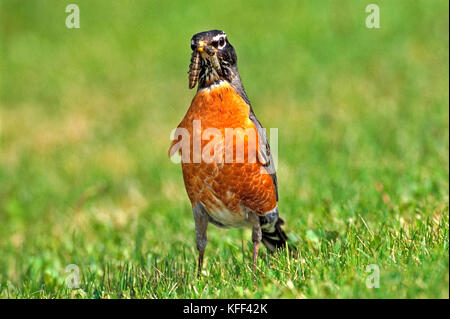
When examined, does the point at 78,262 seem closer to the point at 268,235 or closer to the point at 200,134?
the point at 268,235

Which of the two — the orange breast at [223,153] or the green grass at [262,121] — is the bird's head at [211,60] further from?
the green grass at [262,121]

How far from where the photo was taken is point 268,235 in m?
5.25

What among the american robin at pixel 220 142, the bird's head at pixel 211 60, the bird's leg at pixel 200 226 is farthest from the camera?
the bird's leg at pixel 200 226

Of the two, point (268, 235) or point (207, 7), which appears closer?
point (268, 235)

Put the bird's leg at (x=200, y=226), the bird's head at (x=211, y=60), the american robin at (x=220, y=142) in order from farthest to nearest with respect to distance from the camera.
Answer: the bird's leg at (x=200, y=226)
the american robin at (x=220, y=142)
the bird's head at (x=211, y=60)

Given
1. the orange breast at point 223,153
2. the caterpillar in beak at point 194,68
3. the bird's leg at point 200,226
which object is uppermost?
the caterpillar in beak at point 194,68

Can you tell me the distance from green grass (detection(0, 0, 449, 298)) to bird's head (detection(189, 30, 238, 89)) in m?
1.28

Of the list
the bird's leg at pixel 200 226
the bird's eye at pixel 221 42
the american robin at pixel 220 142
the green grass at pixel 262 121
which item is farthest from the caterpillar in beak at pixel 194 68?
the green grass at pixel 262 121

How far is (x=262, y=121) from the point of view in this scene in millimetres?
10109

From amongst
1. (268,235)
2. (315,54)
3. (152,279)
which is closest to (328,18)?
(315,54)

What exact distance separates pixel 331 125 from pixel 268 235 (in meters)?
4.36

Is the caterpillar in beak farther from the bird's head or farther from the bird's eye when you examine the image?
the bird's eye

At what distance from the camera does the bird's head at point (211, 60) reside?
4.24 m

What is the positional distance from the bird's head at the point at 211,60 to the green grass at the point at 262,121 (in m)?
1.28
